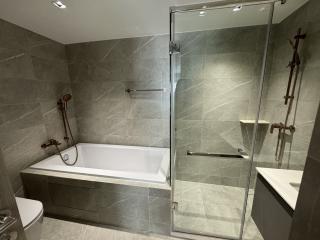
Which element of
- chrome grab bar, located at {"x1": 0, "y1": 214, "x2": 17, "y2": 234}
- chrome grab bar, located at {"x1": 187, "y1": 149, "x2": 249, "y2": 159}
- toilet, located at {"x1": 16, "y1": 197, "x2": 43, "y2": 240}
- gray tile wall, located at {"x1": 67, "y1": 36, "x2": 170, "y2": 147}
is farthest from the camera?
gray tile wall, located at {"x1": 67, "y1": 36, "x2": 170, "y2": 147}

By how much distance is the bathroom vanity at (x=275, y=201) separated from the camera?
920 mm

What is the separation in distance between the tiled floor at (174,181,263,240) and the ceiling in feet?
6.47

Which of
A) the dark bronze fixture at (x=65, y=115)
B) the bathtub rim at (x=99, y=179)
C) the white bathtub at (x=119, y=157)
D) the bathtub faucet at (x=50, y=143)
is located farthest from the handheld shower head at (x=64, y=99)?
the bathtub rim at (x=99, y=179)

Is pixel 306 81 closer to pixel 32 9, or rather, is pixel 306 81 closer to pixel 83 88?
pixel 32 9

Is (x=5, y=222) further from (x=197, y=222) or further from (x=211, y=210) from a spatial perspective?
(x=211, y=210)

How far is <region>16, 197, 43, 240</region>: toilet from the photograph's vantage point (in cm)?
112

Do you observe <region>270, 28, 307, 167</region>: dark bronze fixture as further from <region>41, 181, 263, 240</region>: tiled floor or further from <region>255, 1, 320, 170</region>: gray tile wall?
<region>41, 181, 263, 240</region>: tiled floor

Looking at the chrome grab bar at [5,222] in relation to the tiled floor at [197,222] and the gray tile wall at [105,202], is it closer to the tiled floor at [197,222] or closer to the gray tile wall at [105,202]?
the gray tile wall at [105,202]

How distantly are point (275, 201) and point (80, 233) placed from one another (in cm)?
186

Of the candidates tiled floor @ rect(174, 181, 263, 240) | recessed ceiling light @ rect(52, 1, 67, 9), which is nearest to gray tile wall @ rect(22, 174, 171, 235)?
tiled floor @ rect(174, 181, 263, 240)

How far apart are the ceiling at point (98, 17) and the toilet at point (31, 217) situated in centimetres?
173

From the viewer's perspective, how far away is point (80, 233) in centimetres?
158

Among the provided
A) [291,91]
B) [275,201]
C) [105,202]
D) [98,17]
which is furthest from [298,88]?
[105,202]

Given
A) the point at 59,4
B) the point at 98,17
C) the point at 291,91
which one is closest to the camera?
the point at 59,4
